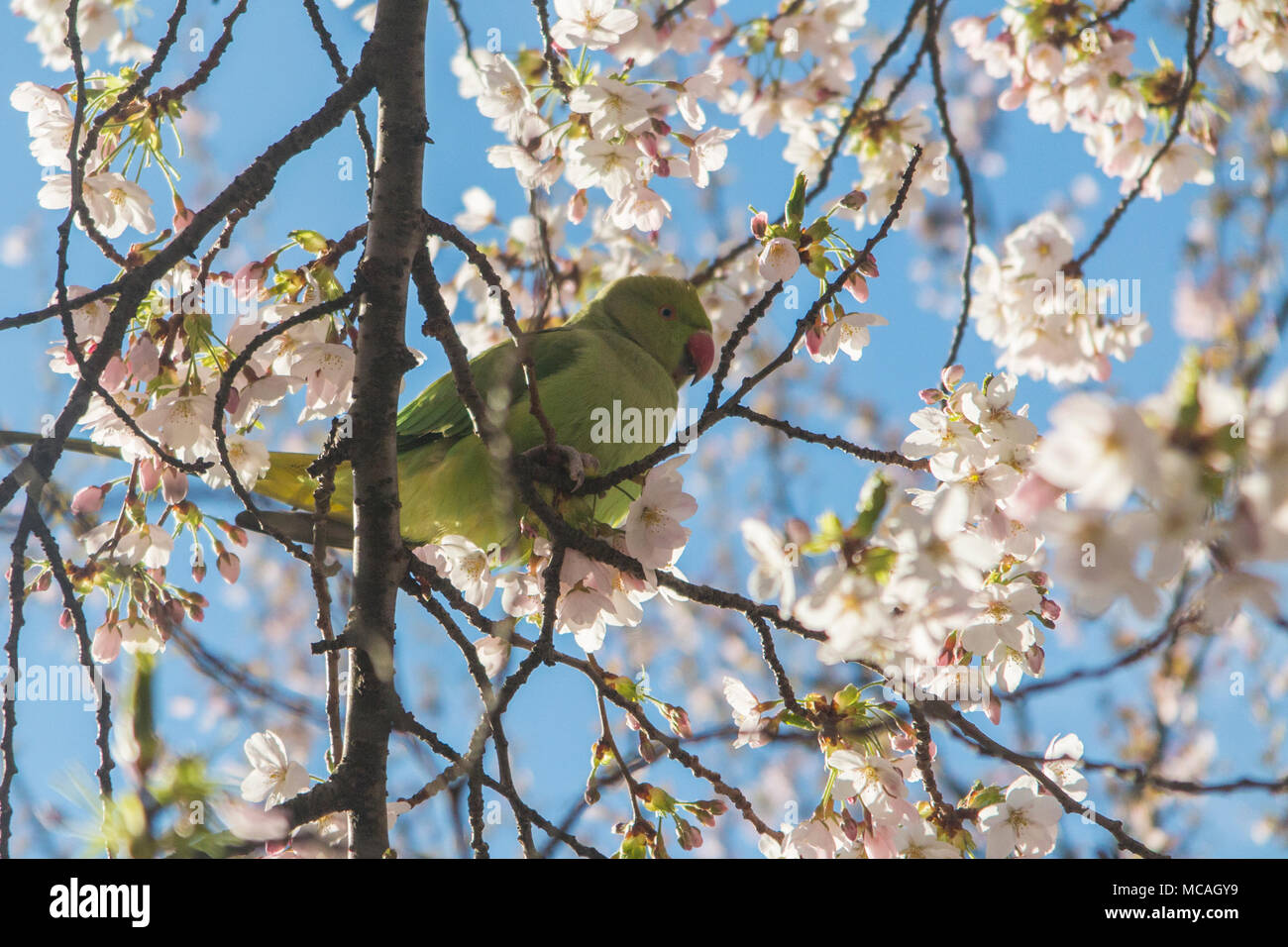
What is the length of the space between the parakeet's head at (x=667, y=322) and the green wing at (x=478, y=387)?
0.38 meters

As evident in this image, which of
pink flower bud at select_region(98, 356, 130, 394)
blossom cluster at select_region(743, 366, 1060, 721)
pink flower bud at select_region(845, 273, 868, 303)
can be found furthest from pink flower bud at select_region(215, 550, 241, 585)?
pink flower bud at select_region(845, 273, 868, 303)

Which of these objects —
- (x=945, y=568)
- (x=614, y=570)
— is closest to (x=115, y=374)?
(x=614, y=570)

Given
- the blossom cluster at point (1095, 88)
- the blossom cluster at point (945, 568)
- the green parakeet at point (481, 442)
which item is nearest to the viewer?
the blossom cluster at point (945, 568)

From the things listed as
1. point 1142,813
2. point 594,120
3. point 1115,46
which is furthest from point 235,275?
point 1142,813

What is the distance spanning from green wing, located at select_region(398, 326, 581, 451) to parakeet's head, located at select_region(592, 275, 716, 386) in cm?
38

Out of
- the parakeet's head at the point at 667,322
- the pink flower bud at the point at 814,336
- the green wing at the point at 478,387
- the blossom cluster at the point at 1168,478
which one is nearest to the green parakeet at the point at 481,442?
the green wing at the point at 478,387

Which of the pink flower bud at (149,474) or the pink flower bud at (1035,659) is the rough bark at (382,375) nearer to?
the pink flower bud at (149,474)

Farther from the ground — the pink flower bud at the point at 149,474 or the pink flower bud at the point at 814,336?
the pink flower bud at the point at 814,336

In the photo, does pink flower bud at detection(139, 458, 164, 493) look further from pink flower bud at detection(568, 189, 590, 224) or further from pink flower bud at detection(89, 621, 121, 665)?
pink flower bud at detection(568, 189, 590, 224)

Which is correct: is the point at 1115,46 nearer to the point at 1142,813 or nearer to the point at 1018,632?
the point at 1018,632

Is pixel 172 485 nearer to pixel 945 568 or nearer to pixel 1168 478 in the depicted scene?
pixel 945 568

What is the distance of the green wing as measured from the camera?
2518 mm

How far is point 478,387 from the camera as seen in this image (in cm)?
248

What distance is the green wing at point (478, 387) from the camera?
99.1 inches
